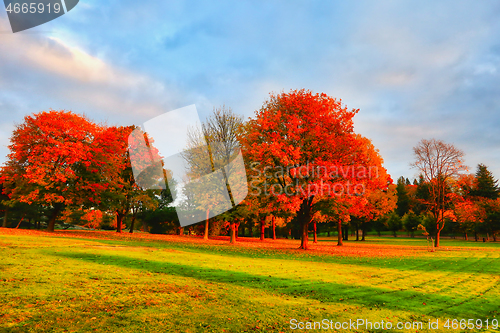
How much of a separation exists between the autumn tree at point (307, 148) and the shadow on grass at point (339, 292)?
12536 mm

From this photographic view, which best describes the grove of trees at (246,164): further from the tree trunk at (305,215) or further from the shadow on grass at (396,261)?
the shadow on grass at (396,261)

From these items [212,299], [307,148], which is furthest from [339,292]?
[307,148]

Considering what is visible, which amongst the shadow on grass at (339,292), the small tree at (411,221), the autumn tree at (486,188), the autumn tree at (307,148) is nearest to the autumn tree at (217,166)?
the autumn tree at (307,148)

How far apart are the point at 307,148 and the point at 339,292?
16.9 meters

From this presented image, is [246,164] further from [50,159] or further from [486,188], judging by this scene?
[486,188]

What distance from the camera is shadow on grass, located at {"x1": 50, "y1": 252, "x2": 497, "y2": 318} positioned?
897cm

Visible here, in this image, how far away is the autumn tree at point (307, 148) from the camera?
82.6ft

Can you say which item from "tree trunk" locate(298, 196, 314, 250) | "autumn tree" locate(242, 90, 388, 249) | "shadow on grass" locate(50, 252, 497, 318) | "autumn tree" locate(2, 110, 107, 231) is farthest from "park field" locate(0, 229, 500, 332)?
"autumn tree" locate(2, 110, 107, 231)

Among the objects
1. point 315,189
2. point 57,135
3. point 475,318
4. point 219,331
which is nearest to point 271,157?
point 315,189

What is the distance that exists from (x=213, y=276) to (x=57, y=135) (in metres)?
27.4

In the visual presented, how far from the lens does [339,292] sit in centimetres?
1039

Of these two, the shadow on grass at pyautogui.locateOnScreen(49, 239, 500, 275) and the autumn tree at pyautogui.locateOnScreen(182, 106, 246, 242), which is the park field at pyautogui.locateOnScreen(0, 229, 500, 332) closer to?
the shadow on grass at pyautogui.locateOnScreen(49, 239, 500, 275)

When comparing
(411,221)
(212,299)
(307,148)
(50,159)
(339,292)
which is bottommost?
(411,221)

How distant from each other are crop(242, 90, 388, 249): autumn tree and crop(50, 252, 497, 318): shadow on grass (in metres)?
12.5
